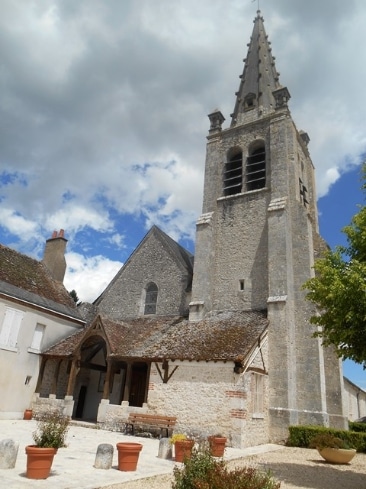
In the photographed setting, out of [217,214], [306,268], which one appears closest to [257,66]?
[217,214]

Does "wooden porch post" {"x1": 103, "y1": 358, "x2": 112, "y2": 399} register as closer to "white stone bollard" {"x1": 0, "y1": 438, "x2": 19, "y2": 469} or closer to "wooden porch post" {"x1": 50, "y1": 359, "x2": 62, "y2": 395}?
"wooden porch post" {"x1": 50, "y1": 359, "x2": 62, "y2": 395}

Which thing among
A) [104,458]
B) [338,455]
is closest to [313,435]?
[338,455]

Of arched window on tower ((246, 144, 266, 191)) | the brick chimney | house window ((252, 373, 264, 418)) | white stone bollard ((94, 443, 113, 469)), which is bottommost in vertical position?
white stone bollard ((94, 443, 113, 469))

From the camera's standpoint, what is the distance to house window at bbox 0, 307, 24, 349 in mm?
16234

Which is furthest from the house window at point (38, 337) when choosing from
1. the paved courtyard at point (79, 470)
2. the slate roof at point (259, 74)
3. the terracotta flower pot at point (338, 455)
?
the slate roof at point (259, 74)

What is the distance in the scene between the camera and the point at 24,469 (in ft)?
22.0

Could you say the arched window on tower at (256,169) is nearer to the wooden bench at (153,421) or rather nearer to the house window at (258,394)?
the house window at (258,394)

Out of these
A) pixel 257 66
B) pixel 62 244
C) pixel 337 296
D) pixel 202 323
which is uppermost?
pixel 257 66

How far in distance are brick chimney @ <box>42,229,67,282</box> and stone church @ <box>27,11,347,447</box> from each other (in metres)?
2.71

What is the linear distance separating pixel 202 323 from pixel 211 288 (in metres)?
2.58

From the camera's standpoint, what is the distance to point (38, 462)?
245 inches

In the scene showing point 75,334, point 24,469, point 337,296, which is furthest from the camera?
point 75,334

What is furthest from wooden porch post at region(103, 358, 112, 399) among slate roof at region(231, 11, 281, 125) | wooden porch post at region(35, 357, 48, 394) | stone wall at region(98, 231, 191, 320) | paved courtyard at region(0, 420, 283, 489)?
slate roof at region(231, 11, 281, 125)

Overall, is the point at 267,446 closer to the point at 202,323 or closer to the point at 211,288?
the point at 202,323
